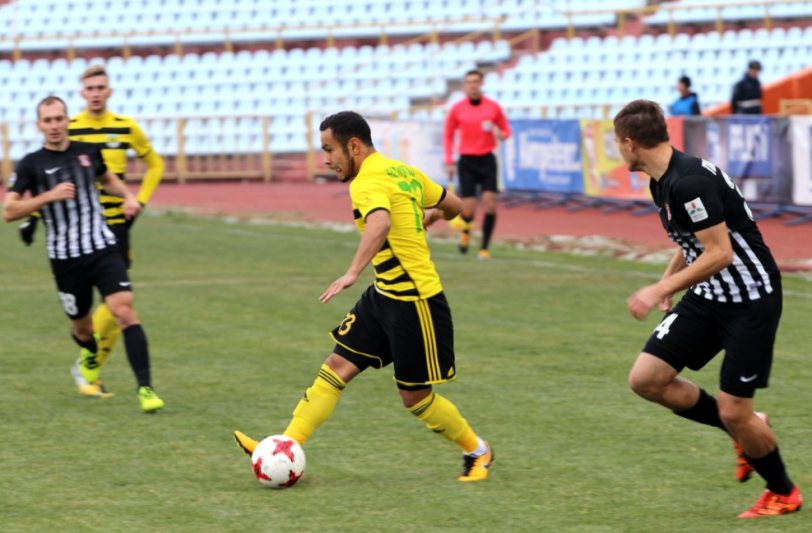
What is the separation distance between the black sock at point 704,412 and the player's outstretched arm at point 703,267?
83 centimetres

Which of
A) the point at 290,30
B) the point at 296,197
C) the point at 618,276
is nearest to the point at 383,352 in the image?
the point at 618,276

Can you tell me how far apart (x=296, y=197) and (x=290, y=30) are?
9.09 meters

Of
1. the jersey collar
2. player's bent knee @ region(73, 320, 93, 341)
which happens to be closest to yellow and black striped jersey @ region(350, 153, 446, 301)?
the jersey collar

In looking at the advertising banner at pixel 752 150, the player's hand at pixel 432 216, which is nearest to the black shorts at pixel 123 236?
the player's hand at pixel 432 216

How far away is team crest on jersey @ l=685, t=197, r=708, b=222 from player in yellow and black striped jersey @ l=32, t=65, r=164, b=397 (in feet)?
13.6

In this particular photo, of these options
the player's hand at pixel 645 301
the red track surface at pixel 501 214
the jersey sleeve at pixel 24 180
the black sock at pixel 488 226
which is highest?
the jersey sleeve at pixel 24 180

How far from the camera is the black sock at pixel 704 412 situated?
5.18 m

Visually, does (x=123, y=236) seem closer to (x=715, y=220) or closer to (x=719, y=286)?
(x=719, y=286)

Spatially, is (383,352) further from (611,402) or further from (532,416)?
(611,402)

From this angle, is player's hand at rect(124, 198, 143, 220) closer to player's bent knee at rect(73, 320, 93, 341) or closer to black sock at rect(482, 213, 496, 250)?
player's bent knee at rect(73, 320, 93, 341)

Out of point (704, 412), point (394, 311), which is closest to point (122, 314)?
point (394, 311)

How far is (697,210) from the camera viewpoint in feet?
14.8

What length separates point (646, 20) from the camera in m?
27.0

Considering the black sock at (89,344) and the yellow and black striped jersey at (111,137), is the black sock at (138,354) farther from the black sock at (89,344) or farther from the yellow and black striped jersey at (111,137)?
the yellow and black striped jersey at (111,137)
